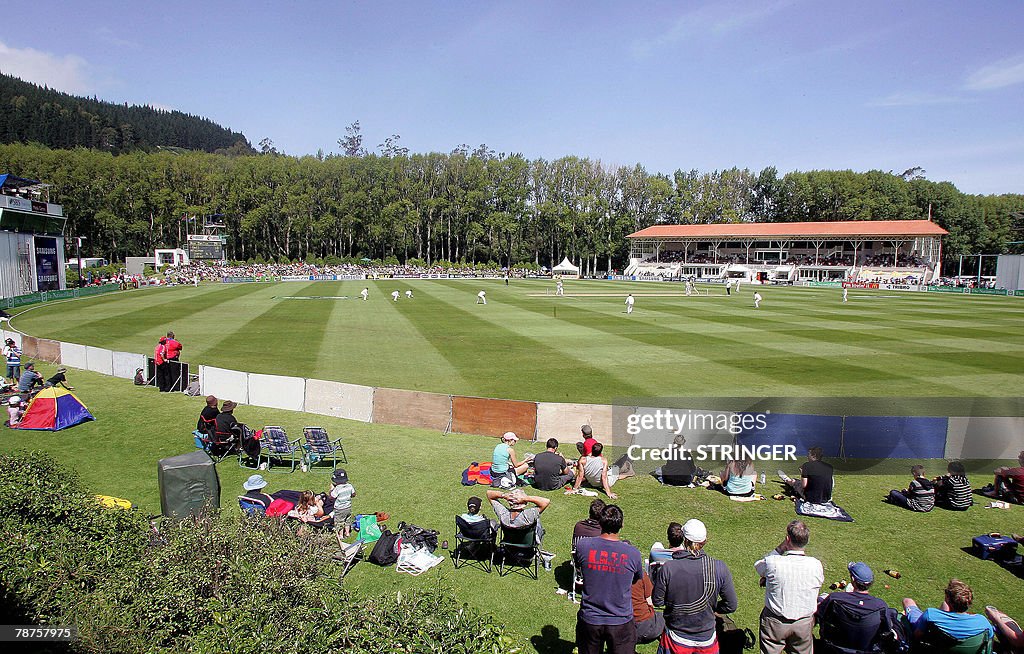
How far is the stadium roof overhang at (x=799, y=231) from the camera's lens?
95938mm

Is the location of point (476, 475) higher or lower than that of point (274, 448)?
lower

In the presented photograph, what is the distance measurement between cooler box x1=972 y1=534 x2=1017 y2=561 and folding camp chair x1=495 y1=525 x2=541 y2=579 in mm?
6507

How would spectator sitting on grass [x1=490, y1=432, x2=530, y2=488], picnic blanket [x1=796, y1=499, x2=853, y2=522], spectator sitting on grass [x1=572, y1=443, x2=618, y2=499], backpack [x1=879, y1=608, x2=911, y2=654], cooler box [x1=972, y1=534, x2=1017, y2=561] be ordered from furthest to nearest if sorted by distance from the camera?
spectator sitting on grass [x1=490, y1=432, x2=530, y2=488], spectator sitting on grass [x1=572, y1=443, x2=618, y2=499], picnic blanket [x1=796, y1=499, x2=853, y2=522], cooler box [x1=972, y1=534, x2=1017, y2=561], backpack [x1=879, y1=608, x2=911, y2=654]

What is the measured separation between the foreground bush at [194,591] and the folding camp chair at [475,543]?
172cm

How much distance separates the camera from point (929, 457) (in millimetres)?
12820

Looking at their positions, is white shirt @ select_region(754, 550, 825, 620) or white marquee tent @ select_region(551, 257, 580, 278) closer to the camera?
white shirt @ select_region(754, 550, 825, 620)

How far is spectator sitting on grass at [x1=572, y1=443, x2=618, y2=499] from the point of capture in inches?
430

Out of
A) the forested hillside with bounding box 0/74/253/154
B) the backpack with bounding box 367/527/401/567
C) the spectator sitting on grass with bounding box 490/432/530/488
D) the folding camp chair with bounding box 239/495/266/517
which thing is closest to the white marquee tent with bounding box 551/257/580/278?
the spectator sitting on grass with bounding box 490/432/530/488

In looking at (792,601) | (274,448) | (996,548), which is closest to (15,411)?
(274,448)

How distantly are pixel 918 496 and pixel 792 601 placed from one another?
6.29 m

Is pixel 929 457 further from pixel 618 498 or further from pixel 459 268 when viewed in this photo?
pixel 459 268

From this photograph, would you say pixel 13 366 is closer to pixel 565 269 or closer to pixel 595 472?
pixel 595 472

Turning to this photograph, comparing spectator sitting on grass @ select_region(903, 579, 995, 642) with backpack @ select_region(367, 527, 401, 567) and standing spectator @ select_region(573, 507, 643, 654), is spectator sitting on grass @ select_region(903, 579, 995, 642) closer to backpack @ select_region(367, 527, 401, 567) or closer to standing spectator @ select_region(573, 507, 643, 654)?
standing spectator @ select_region(573, 507, 643, 654)

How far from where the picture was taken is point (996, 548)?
8578 mm
